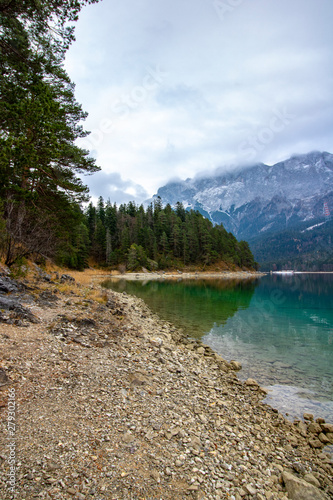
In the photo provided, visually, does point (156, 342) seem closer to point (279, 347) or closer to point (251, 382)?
point (251, 382)

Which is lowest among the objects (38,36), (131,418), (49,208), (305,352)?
(305,352)

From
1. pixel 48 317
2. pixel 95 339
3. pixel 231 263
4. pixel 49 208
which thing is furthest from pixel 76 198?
pixel 231 263

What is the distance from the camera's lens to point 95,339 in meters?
9.88

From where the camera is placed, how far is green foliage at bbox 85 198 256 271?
91750 mm

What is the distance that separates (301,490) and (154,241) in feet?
307

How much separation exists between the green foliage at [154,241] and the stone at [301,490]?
275 feet

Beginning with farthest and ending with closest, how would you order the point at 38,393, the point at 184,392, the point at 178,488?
the point at 184,392
the point at 38,393
the point at 178,488

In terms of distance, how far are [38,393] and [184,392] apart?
423 centimetres

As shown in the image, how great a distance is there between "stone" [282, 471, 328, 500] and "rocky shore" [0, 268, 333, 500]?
18 millimetres

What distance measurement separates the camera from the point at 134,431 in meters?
5.11

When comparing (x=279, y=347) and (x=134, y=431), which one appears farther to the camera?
(x=279, y=347)

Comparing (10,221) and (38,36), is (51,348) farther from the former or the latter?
(38,36)

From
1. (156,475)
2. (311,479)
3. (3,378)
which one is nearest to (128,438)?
(156,475)

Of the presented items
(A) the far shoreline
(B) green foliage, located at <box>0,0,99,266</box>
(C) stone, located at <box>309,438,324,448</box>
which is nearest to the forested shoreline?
(B) green foliage, located at <box>0,0,99,266</box>
